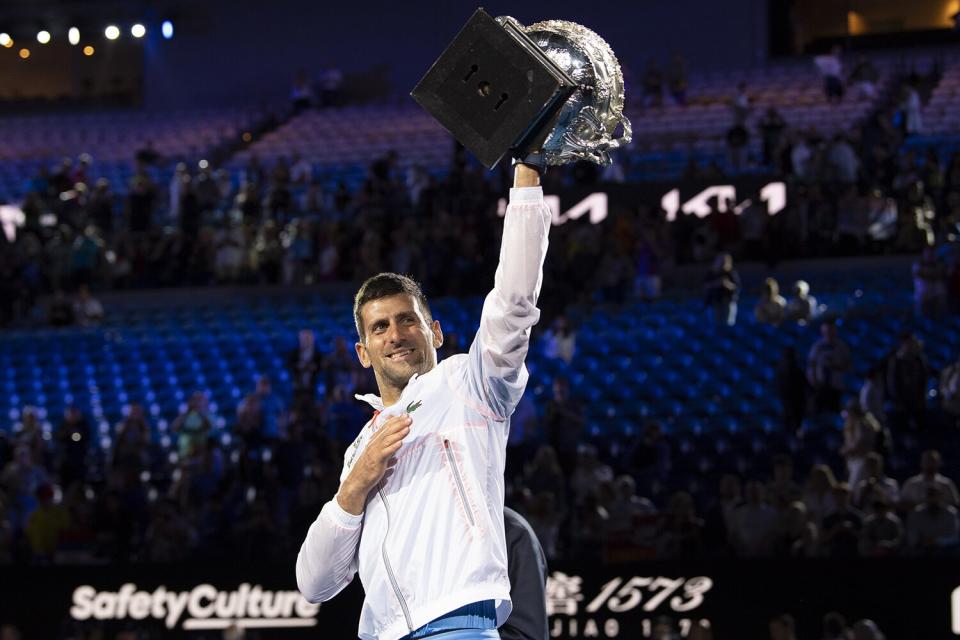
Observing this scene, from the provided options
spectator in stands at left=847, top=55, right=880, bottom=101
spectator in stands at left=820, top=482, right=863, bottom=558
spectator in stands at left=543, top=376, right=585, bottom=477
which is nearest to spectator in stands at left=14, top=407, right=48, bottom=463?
spectator in stands at left=543, top=376, right=585, bottom=477

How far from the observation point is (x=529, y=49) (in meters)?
3.23

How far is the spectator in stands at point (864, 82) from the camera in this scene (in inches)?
863

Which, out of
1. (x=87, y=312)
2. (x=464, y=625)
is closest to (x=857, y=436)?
(x=464, y=625)

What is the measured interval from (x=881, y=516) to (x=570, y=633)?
2.25 metres

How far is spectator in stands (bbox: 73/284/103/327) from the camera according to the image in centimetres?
1725

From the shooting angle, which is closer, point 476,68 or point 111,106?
point 476,68

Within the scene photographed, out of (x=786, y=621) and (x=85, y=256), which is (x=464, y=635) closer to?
(x=786, y=621)

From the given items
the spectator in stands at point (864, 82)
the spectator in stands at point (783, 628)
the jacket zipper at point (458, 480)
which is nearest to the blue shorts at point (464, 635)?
the jacket zipper at point (458, 480)

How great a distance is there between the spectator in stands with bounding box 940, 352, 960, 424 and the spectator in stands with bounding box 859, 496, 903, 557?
2431 mm

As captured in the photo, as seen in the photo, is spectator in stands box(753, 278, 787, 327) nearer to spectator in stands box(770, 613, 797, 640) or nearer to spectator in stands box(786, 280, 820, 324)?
spectator in stands box(786, 280, 820, 324)

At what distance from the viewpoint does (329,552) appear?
11.3ft

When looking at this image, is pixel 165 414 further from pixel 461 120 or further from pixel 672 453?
pixel 461 120

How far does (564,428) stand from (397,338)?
8878mm

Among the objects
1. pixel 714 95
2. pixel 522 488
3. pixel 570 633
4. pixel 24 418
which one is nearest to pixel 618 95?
pixel 570 633
